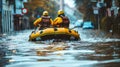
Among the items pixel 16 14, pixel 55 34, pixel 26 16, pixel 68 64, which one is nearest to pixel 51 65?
pixel 68 64

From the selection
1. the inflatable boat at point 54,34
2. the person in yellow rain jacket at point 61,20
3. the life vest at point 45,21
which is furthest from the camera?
the life vest at point 45,21

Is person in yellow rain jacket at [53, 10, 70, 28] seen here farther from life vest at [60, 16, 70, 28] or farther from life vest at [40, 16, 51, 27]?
life vest at [40, 16, 51, 27]

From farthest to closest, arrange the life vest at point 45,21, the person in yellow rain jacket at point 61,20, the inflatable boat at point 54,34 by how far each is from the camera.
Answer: the life vest at point 45,21
the person in yellow rain jacket at point 61,20
the inflatable boat at point 54,34

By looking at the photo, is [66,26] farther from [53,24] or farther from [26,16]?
[26,16]

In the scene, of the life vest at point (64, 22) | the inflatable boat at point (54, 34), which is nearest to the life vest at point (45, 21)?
the life vest at point (64, 22)

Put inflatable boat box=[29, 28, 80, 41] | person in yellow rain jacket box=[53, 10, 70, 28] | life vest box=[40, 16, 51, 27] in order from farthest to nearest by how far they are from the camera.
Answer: life vest box=[40, 16, 51, 27] < person in yellow rain jacket box=[53, 10, 70, 28] < inflatable boat box=[29, 28, 80, 41]

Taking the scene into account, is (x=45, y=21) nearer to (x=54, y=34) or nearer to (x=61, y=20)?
(x=61, y=20)

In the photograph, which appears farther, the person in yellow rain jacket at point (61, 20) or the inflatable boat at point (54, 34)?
the person in yellow rain jacket at point (61, 20)

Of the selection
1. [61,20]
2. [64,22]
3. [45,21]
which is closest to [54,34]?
[61,20]

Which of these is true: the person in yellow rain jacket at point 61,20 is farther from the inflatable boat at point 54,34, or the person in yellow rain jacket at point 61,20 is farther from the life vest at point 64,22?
the inflatable boat at point 54,34

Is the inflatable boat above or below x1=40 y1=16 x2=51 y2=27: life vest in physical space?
below

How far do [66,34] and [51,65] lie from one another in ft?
47.9

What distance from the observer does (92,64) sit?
37.8 ft

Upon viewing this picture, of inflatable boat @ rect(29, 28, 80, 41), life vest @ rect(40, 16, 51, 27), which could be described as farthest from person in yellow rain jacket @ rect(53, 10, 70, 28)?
inflatable boat @ rect(29, 28, 80, 41)
